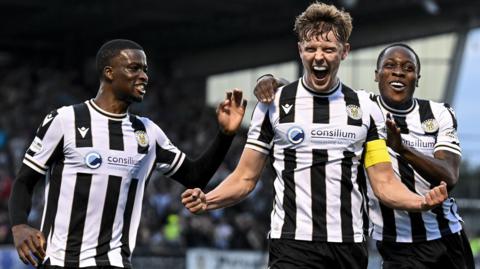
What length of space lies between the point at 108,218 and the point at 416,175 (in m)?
2.21

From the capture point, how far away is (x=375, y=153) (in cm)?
640

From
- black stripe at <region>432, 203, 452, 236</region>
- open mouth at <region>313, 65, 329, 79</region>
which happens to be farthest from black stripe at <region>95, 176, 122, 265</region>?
black stripe at <region>432, 203, 452, 236</region>

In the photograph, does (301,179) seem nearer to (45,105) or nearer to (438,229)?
(438,229)

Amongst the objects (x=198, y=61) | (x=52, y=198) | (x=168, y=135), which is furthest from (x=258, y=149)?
(x=198, y=61)

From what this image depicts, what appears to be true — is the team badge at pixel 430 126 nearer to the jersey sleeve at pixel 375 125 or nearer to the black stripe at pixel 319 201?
Answer: the jersey sleeve at pixel 375 125

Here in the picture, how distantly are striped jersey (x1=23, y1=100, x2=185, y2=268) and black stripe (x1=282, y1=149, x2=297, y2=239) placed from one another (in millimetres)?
1039

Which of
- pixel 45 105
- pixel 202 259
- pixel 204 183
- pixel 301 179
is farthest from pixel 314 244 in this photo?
pixel 45 105

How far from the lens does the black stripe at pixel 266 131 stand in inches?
254

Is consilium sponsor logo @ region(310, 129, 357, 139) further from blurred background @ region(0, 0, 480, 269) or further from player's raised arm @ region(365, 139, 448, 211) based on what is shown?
blurred background @ region(0, 0, 480, 269)

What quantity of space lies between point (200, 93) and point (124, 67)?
29.7m

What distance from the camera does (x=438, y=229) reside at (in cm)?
755

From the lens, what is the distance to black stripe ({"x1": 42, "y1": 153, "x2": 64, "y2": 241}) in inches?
262

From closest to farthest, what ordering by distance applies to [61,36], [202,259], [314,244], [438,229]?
[314,244]
[438,229]
[202,259]
[61,36]

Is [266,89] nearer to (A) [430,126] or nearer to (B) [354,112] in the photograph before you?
(B) [354,112]
